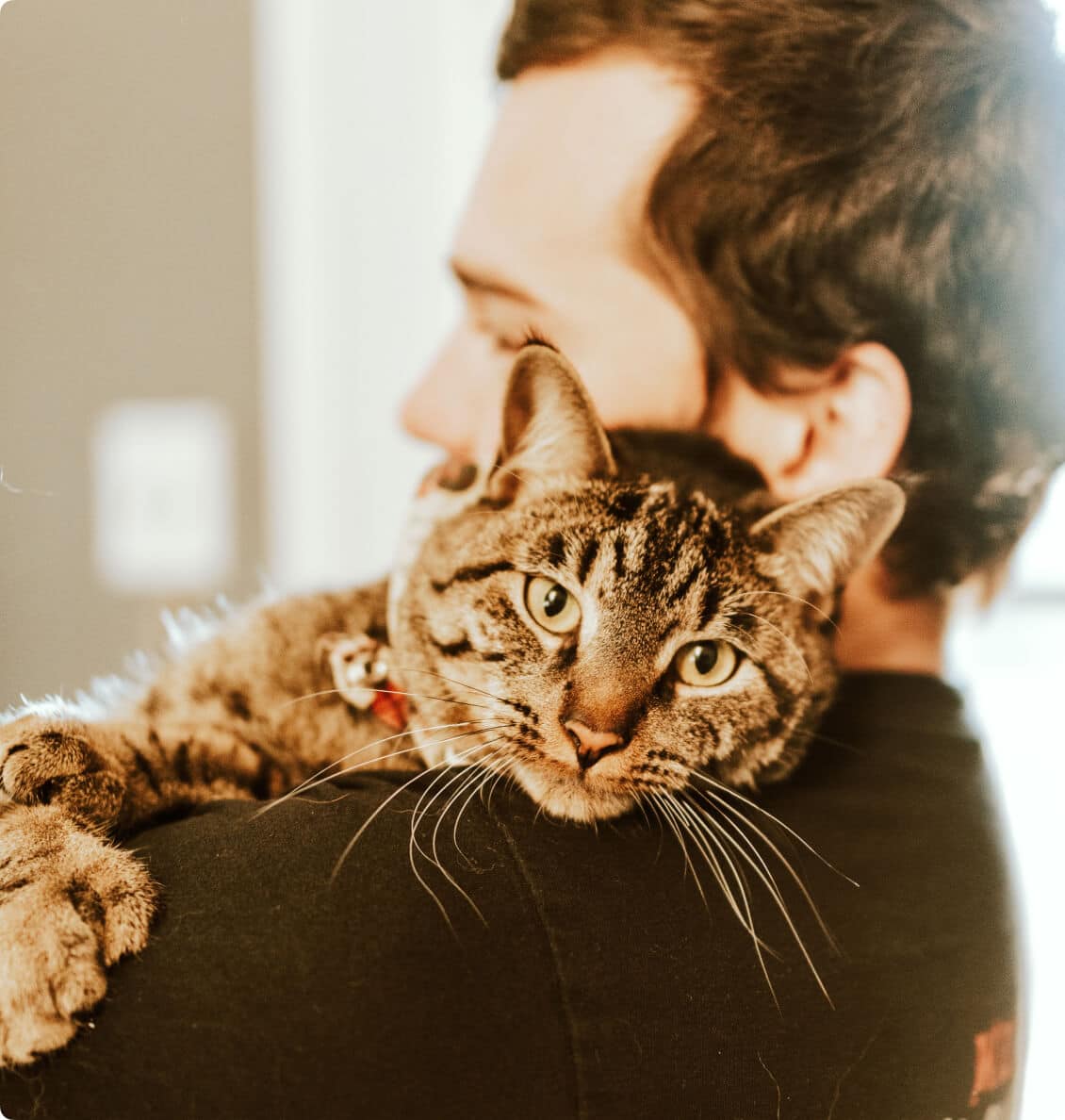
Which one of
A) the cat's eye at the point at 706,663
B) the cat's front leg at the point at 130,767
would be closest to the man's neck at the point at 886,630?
the cat's eye at the point at 706,663

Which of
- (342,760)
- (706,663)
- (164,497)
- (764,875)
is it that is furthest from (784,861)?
(164,497)

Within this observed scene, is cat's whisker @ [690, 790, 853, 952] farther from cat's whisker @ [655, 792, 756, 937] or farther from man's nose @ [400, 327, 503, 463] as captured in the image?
man's nose @ [400, 327, 503, 463]

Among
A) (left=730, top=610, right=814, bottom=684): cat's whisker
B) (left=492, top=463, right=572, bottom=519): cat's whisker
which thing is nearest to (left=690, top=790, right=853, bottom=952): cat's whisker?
(left=730, top=610, right=814, bottom=684): cat's whisker

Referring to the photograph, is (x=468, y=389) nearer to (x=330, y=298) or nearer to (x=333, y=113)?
(x=330, y=298)

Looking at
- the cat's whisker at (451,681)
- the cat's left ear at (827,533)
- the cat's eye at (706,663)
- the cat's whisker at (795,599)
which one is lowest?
the cat's whisker at (451,681)

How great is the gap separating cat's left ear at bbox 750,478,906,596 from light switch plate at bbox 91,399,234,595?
0.57 m

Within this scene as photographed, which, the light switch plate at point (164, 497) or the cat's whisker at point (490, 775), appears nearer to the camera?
the cat's whisker at point (490, 775)

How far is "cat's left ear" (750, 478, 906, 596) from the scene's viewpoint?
0.80 meters

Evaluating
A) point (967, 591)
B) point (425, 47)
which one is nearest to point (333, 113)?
point (425, 47)

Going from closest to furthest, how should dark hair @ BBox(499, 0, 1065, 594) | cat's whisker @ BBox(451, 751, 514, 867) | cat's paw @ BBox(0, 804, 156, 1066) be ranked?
cat's paw @ BBox(0, 804, 156, 1066)
cat's whisker @ BBox(451, 751, 514, 867)
dark hair @ BBox(499, 0, 1065, 594)

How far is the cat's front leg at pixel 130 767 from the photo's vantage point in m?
0.68

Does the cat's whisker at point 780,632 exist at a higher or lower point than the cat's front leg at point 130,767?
higher

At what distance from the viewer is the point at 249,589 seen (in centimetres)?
99

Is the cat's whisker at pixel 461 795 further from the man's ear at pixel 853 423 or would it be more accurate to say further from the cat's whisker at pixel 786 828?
the man's ear at pixel 853 423
